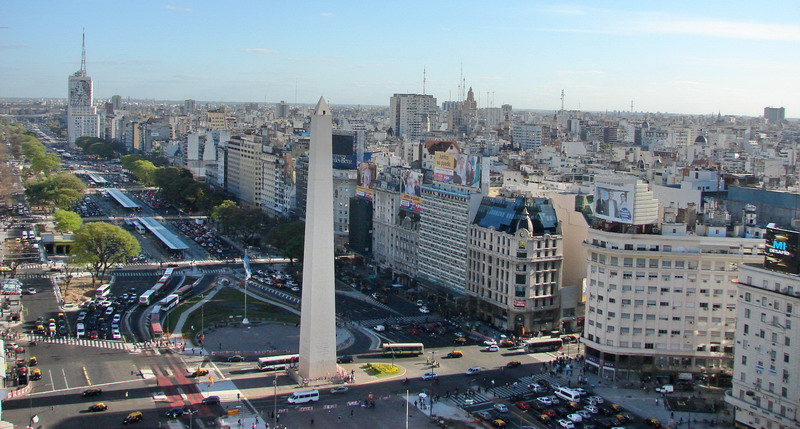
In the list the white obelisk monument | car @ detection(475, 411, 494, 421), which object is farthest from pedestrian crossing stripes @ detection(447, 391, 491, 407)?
the white obelisk monument

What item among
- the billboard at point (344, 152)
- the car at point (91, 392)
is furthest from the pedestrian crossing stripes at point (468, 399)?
the billboard at point (344, 152)


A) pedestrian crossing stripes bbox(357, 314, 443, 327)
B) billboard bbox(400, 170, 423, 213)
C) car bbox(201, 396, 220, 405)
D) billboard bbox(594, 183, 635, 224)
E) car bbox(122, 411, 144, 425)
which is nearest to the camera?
car bbox(122, 411, 144, 425)

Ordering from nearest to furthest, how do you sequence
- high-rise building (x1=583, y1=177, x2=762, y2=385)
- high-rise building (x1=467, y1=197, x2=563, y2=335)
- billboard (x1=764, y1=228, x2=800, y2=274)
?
billboard (x1=764, y1=228, x2=800, y2=274), high-rise building (x1=583, y1=177, x2=762, y2=385), high-rise building (x1=467, y1=197, x2=563, y2=335)

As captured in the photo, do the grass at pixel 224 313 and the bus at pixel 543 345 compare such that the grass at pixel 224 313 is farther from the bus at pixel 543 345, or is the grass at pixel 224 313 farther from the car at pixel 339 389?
the bus at pixel 543 345

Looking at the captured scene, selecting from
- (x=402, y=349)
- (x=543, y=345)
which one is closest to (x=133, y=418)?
(x=402, y=349)

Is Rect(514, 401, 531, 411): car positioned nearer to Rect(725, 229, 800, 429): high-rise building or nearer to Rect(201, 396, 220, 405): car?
Rect(725, 229, 800, 429): high-rise building

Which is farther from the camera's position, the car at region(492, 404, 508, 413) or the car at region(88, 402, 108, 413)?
the car at region(492, 404, 508, 413)

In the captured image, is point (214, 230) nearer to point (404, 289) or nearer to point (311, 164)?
point (404, 289)
